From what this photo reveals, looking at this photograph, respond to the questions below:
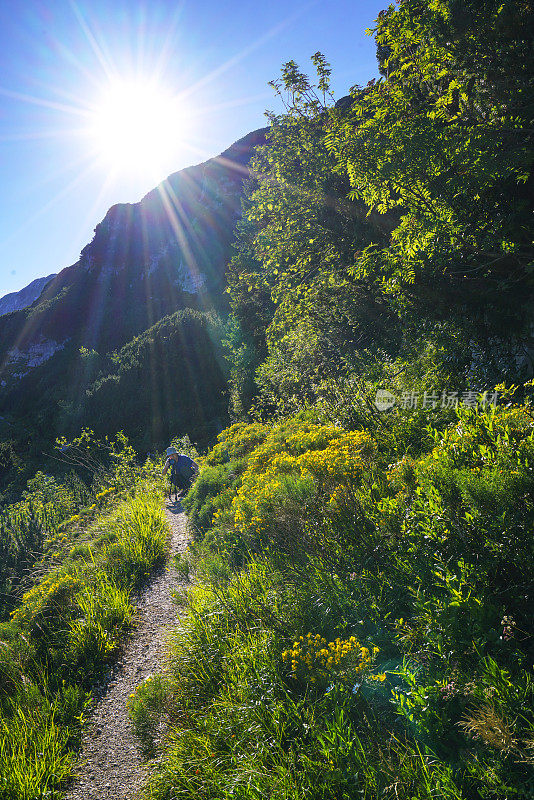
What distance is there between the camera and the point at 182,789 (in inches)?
97.7

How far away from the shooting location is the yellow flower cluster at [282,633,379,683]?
2.32 m

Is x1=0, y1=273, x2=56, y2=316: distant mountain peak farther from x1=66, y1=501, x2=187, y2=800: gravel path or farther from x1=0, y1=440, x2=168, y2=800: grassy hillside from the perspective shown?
x1=66, y1=501, x2=187, y2=800: gravel path

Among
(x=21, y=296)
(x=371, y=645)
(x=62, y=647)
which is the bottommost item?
(x=62, y=647)

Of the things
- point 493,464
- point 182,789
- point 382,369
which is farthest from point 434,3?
point 182,789

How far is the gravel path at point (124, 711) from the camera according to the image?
2.92 meters

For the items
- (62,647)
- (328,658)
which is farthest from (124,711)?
(328,658)

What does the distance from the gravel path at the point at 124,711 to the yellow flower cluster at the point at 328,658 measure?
1.43m

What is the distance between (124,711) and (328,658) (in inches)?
93.7

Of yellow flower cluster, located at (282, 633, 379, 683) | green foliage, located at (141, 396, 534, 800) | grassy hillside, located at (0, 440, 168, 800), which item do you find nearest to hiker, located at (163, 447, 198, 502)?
grassy hillside, located at (0, 440, 168, 800)

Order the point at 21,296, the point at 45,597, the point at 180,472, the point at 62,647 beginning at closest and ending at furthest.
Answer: the point at 62,647
the point at 45,597
the point at 180,472
the point at 21,296

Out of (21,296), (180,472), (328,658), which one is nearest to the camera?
(328,658)

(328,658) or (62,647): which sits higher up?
(328,658)

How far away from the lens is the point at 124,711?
11.8ft

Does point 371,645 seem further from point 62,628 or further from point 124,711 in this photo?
point 62,628
